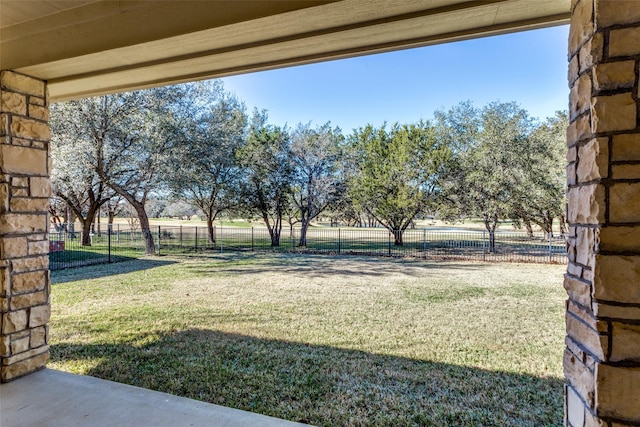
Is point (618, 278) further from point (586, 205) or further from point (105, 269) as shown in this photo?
point (105, 269)

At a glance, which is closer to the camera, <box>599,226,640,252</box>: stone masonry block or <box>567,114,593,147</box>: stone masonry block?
<box>599,226,640,252</box>: stone masonry block

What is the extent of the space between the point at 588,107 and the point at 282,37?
1427 millimetres

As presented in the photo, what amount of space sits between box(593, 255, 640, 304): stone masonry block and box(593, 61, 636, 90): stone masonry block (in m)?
0.56

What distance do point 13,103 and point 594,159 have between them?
130 inches

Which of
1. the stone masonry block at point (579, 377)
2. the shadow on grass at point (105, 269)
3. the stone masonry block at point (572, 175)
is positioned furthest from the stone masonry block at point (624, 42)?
the shadow on grass at point (105, 269)

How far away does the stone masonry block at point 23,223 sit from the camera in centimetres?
220

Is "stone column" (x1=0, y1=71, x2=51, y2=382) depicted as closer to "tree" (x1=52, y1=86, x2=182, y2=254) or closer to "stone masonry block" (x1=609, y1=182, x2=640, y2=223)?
"stone masonry block" (x1=609, y1=182, x2=640, y2=223)

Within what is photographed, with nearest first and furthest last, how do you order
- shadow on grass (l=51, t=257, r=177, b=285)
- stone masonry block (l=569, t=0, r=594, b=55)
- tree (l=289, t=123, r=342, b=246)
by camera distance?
stone masonry block (l=569, t=0, r=594, b=55) < shadow on grass (l=51, t=257, r=177, b=285) < tree (l=289, t=123, r=342, b=246)

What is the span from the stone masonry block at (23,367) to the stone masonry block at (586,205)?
10.9 feet

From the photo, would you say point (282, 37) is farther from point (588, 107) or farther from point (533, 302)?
point (533, 302)

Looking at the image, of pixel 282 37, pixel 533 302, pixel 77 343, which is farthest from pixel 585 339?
pixel 533 302

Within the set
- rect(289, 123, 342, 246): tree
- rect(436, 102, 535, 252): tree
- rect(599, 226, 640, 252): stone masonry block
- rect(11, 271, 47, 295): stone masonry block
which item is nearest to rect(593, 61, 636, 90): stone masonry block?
rect(599, 226, 640, 252): stone masonry block

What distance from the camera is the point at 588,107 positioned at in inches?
46.0

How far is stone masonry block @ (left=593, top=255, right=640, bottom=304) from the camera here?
1.05 meters
